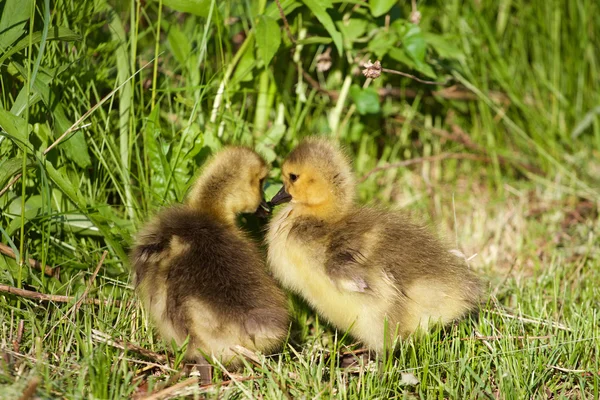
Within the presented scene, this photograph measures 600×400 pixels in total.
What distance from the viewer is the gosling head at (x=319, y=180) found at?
2.78m

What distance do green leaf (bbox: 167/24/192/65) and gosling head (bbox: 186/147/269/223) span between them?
2.27 feet

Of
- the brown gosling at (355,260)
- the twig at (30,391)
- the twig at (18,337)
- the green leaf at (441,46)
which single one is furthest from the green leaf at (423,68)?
the twig at (30,391)

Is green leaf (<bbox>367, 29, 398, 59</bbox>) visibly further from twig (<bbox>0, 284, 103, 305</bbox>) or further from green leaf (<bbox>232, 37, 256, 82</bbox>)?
twig (<bbox>0, 284, 103, 305</bbox>)

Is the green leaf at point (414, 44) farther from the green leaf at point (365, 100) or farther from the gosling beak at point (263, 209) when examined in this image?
the gosling beak at point (263, 209)

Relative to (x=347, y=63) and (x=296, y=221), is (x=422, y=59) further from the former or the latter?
(x=296, y=221)

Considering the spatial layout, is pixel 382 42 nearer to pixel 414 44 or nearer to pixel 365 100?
pixel 414 44

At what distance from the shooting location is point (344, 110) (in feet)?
14.0

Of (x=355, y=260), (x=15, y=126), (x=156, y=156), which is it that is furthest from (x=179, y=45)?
(x=355, y=260)

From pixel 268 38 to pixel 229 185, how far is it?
2.44ft

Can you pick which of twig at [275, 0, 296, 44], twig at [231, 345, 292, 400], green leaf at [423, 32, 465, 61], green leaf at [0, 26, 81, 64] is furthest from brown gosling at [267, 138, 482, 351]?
green leaf at [423, 32, 465, 61]

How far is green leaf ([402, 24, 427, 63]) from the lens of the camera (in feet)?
11.7

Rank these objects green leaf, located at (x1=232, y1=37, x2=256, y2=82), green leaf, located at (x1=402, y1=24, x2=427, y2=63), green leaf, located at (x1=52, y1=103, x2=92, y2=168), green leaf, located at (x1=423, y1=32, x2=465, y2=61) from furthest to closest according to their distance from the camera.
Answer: green leaf, located at (x1=423, y1=32, x2=465, y2=61) → green leaf, located at (x1=402, y1=24, x2=427, y2=63) → green leaf, located at (x1=232, y1=37, x2=256, y2=82) → green leaf, located at (x1=52, y1=103, x2=92, y2=168)

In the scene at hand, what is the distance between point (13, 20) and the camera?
2766 mm

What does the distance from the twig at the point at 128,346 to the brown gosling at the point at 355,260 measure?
1.68 feet
